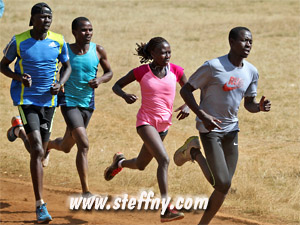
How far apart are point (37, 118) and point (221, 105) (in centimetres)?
242

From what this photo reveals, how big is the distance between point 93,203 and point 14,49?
92.5 inches

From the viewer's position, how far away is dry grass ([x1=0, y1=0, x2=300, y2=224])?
1003 cm

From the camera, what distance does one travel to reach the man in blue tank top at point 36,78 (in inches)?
303

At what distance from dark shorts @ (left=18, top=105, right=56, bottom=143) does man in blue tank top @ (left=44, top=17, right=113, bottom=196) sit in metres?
0.53

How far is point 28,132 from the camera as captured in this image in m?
7.77

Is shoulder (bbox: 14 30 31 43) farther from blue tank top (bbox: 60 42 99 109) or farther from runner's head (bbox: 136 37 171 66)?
runner's head (bbox: 136 37 171 66)

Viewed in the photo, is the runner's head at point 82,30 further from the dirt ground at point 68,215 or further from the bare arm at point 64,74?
the dirt ground at point 68,215

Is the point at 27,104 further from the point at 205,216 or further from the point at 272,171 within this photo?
the point at 272,171

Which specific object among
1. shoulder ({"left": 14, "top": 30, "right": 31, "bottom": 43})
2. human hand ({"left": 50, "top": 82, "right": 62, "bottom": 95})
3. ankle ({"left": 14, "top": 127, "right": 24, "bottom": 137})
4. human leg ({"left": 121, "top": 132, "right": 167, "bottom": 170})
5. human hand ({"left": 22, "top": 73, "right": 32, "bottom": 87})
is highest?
shoulder ({"left": 14, "top": 30, "right": 31, "bottom": 43})

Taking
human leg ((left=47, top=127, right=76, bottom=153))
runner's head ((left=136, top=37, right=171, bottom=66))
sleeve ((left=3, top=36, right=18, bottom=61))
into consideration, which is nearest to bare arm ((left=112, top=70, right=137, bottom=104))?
runner's head ((left=136, top=37, right=171, bottom=66))

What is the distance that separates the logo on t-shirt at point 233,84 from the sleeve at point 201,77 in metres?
0.22

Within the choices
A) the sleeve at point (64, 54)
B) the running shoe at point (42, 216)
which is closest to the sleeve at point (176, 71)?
the sleeve at point (64, 54)

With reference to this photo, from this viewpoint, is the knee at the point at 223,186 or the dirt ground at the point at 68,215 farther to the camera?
the dirt ground at the point at 68,215

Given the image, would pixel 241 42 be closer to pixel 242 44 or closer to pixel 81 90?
pixel 242 44
